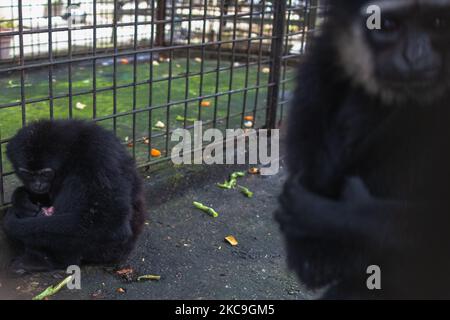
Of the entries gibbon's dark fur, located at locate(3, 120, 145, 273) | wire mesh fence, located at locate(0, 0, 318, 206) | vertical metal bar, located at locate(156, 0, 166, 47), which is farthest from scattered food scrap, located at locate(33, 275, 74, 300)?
vertical metal bar, located at locate(156, 0, 166, 47)

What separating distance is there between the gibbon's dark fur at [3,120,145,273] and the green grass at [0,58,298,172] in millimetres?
1230

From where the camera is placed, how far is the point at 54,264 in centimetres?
376

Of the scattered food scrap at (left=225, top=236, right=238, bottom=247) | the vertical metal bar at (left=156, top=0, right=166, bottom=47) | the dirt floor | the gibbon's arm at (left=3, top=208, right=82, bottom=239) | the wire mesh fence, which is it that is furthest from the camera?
the vertical metal bar at (left=156, top=0, right=166, bottom=47)

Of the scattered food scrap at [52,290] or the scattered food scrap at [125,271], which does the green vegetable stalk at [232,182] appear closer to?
the scattered food scrap at [125,271]

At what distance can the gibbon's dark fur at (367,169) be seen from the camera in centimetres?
202

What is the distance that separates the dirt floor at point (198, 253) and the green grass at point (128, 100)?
0.52m

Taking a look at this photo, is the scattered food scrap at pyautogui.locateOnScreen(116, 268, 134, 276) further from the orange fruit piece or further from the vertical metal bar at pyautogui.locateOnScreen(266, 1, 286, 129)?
the vertical metal bar at pyautogui.locateOnScreen(266, 1, 286, 129)

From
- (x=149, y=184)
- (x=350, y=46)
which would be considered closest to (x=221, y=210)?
(x=149, y=184)

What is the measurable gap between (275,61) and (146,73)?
3054 millimetres

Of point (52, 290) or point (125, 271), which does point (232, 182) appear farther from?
point (52, 290)

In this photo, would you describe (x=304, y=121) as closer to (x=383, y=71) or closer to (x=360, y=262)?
(x=383, y=71)

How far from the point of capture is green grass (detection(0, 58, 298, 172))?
19.5ft

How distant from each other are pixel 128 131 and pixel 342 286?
13.5 feet

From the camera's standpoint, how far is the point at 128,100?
7.28 m
